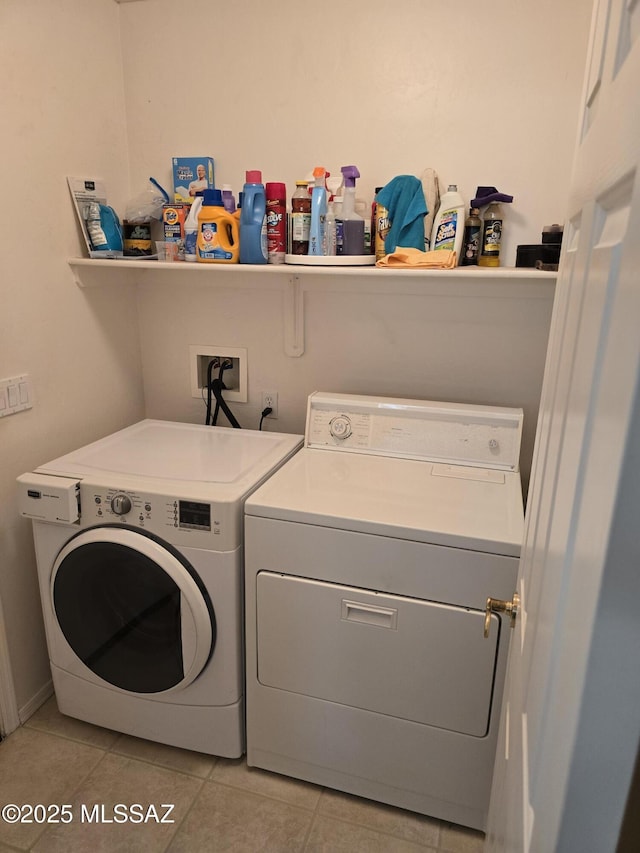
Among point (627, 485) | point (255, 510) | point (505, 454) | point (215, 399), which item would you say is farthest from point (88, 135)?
point (627, 485)

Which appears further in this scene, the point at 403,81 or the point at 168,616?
the point at 403,81

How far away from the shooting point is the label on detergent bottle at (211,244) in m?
1.93

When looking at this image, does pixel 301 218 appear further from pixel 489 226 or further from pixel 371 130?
pixel 489 226

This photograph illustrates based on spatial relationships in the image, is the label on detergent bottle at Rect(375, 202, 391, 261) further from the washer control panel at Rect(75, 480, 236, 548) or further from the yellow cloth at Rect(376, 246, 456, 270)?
the washer control panel at Rect(75, 480, 236, 548)

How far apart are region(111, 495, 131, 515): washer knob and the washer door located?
0.06m

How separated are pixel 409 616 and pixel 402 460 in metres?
0.57

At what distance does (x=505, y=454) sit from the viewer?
6.18 ft

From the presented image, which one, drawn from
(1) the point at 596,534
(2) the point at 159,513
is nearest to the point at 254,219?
(2) the point at 159,513

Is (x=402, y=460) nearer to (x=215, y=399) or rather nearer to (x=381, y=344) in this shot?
(x=381, y=344)

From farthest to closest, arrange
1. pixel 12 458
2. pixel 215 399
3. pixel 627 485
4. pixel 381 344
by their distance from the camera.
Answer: pixel 215 399 → pixel 381 344 → pixel 12 458 → pixel 627 485

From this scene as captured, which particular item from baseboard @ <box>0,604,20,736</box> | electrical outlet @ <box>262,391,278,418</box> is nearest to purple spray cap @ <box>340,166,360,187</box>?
electrical outlet @ <box>262,391,278,418</box>

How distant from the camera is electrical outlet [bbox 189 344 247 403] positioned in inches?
91.2

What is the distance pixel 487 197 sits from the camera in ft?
5.90

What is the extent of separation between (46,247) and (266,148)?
81 cm
